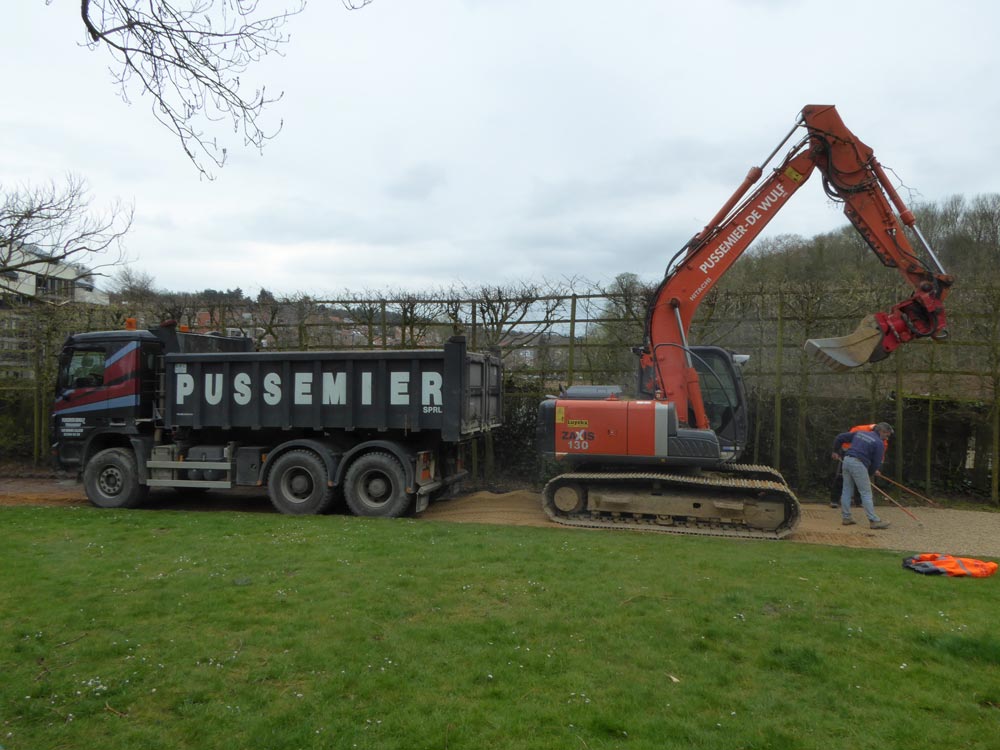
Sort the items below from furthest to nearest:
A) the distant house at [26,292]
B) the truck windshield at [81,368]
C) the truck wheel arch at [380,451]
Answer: the truck windshield at [81,368], the truck wheel arch at [380,451], the distant house at [26,292]

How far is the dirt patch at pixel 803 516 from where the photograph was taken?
8.55m

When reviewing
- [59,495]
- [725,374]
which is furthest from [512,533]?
[59,495]

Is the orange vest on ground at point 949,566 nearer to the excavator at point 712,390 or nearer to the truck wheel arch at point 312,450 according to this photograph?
the excavator at point 712,390

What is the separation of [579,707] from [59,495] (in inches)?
462

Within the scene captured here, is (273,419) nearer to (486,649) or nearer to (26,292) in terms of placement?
(26,292)

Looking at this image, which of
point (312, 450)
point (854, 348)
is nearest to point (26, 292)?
point (312, 450)

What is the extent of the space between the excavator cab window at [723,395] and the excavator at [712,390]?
0.01 m

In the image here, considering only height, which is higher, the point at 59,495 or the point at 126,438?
the point at 126,438

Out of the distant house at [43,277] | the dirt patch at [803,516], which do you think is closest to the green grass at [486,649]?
the dirt patch at [803,516]

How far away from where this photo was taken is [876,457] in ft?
30.9

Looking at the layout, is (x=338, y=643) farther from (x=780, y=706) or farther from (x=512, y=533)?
(x=512, y=533)

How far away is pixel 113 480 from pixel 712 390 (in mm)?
9339

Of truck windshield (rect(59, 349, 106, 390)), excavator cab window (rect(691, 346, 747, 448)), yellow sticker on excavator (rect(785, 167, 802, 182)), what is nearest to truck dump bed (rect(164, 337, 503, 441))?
truck windshield (rect(59, 349, 106, 390))

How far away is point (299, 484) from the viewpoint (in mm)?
10195
